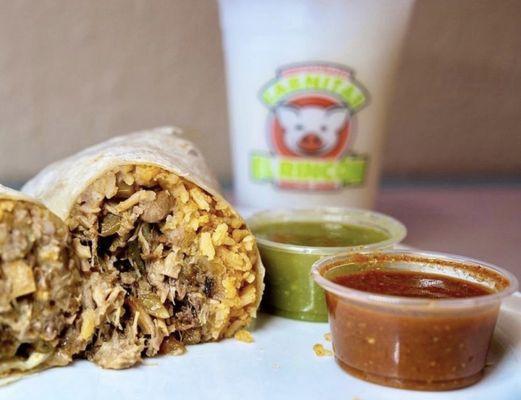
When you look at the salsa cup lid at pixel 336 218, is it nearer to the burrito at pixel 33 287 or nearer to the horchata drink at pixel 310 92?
the horchata drink at pixel 310 92

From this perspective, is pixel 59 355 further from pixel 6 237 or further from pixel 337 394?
pixel 337 394

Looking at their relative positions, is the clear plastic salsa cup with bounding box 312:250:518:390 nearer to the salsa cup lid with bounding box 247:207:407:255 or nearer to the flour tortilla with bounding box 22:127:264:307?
the flour tortilla with bounding box 22:127:264:307

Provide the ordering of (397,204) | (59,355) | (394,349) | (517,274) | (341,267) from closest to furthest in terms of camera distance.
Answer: (394,349) → (59,355) → (341,267) → (517,274) → (397,204)

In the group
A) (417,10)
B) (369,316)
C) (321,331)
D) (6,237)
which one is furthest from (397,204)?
(6,237)

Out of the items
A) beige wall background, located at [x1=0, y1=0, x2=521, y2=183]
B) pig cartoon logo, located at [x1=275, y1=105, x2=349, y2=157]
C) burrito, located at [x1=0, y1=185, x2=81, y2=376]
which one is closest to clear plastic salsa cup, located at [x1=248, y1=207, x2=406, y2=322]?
burrito, located at [x1=0, y1=185, x2=81, y2=376]

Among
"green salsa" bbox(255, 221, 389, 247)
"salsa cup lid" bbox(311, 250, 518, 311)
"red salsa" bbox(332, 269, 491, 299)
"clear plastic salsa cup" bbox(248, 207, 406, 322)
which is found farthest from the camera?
"green salsa" bbox(255, 221, 389, 247)

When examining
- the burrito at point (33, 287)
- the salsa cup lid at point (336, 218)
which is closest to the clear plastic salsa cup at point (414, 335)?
the salsa cup lid at point (336, 218)

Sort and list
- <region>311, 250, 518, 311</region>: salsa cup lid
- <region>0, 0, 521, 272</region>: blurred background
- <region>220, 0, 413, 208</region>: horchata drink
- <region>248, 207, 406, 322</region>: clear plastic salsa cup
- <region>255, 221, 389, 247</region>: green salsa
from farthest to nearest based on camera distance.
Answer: <region>0, 0, 521, 272</region>: blurred background < <region>220, 0, 413, 208</region>: horchata drink < <region>255, 221, 389, 247</region>: green salsa < <region>248, 207, 406, 322</region>: clear plastic salsa cup < <region>311, 250, 518, 311</region>: salsa cup lid
